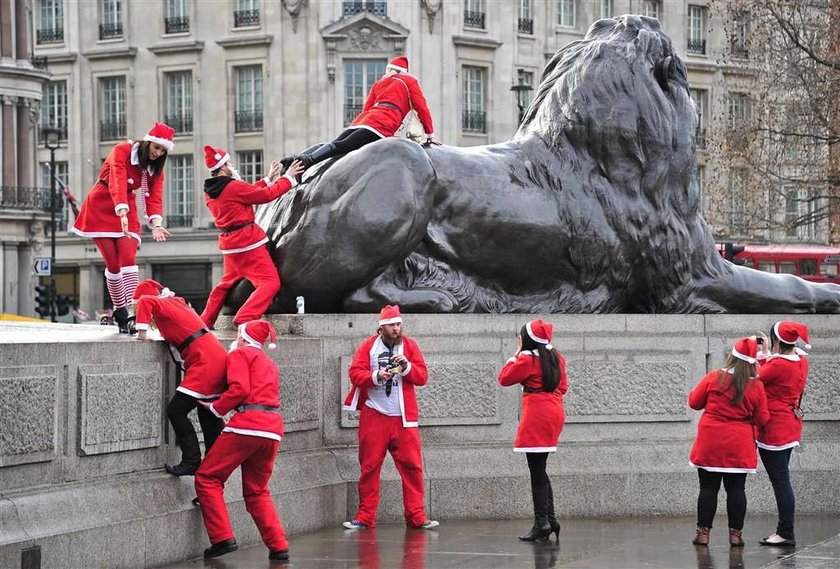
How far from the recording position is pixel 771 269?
52.0 metres

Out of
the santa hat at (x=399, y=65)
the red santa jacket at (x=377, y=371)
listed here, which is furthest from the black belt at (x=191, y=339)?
the santa hat at (x=399, y=65)

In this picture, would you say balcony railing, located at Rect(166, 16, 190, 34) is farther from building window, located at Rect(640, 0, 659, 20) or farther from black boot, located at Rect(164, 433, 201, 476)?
black boot, located at Rect(164, 433, 201, 476)

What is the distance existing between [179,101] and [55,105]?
680 centimetres

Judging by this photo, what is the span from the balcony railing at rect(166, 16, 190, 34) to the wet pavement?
187 ft

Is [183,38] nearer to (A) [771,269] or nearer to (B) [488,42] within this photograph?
(B) [488,42]

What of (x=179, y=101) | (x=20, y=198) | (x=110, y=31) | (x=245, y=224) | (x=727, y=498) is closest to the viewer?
(x=727, y=498)

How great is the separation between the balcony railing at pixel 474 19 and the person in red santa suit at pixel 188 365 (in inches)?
2227

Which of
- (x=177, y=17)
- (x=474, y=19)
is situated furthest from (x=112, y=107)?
(x=474, y=19)

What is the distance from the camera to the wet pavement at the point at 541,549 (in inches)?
443

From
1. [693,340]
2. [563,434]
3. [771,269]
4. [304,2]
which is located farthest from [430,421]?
[304,2]

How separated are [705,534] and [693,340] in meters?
2.66

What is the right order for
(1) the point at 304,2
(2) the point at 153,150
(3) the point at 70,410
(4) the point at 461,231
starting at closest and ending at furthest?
(3) the point at 70,410
(2) the point at 153,150
(4) the point at 461,231
(1) the point at 304,2

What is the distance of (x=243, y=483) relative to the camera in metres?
11.2

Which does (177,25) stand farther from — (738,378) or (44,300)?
(738,378)
